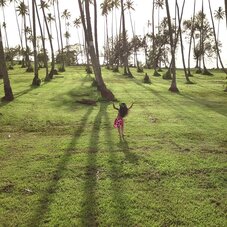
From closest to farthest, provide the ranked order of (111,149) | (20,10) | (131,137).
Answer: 1. (111,149)
2. (131,137)
3. (20,10)

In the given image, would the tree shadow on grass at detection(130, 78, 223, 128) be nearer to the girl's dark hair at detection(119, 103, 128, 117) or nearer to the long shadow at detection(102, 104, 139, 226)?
the girl's dark hair at detection(119, 103, 128, 117)

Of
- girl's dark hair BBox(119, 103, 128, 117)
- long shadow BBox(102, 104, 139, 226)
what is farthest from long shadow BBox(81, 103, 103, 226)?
girl's dark hair BBox(119, 103, 128, 117)

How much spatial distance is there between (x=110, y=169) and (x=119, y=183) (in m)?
1.12

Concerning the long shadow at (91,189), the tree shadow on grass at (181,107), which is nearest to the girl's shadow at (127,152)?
the long shadow at (91,189)

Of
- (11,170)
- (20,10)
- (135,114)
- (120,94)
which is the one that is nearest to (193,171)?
(11,170)

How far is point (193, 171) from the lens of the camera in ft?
36.6

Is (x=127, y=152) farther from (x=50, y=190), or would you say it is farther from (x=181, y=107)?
(x=181, y=107)

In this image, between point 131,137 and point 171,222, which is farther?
point 131,137

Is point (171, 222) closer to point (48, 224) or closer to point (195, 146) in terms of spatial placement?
point (48, 224)

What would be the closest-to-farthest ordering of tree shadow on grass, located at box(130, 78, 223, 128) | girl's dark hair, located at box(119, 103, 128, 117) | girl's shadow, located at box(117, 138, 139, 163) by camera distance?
girl's shadow, located at box(117, 138, 139, 163) → girl's dark hair, located at box(119, 103, 128, 117) → tree shadow on grass, located at box(130, 78, 223, 128)

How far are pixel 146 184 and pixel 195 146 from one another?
4.57 m

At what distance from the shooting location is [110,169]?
11234 mm

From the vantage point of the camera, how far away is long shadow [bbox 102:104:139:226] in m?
8.32

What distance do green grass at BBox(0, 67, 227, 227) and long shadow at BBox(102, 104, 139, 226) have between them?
0.03 meters
